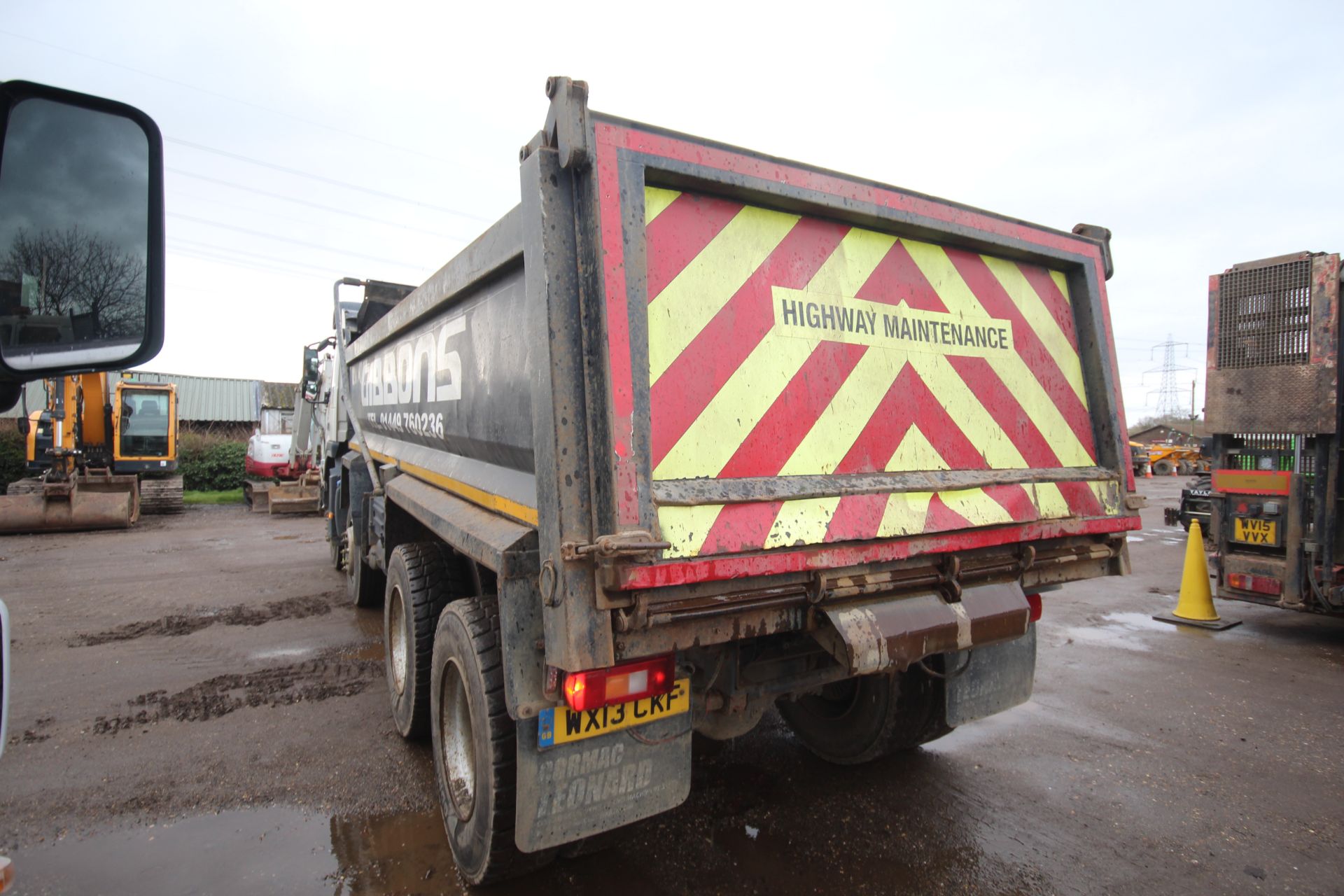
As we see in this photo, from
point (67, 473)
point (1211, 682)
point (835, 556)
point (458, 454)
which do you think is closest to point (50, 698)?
point (458, 454)

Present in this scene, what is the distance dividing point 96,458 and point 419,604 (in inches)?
602

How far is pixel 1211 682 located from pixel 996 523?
11.6 ft

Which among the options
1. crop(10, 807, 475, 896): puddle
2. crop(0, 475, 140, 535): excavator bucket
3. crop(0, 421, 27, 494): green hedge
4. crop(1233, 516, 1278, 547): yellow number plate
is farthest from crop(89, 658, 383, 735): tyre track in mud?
crop(0, 421, 27, 494): green hedge

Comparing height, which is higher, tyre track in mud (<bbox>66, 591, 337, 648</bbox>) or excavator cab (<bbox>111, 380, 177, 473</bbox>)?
excavator cab (<bbox>111, 380, 177, 473</bbox>)

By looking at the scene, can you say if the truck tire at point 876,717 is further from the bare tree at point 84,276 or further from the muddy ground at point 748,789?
the bare tree at point 84,276

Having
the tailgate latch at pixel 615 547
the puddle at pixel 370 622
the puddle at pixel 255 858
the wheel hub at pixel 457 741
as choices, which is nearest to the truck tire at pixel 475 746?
the wheel hub at pixel 457 741

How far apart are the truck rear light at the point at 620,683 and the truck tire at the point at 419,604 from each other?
1516 mm

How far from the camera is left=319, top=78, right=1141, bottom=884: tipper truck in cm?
198

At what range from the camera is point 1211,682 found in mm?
4848

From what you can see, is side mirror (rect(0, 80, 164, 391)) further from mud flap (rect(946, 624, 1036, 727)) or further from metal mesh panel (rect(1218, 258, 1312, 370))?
metal mesh panel (rect(1218, 258, 1312, 370))

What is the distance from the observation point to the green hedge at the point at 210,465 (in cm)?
2033

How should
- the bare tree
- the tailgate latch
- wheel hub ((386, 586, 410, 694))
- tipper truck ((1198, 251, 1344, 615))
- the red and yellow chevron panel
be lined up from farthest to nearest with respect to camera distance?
1. tipper truck ((1198, 251, 1344, 615))
2. wheel hub ((386, 586, 410, 694))
3. the red and yellow chevron panel
4. the tailgate latch
5. the bare tree

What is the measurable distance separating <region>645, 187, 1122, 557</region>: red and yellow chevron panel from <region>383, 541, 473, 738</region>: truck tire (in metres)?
1.86

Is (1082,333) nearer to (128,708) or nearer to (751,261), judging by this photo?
(751,261)
